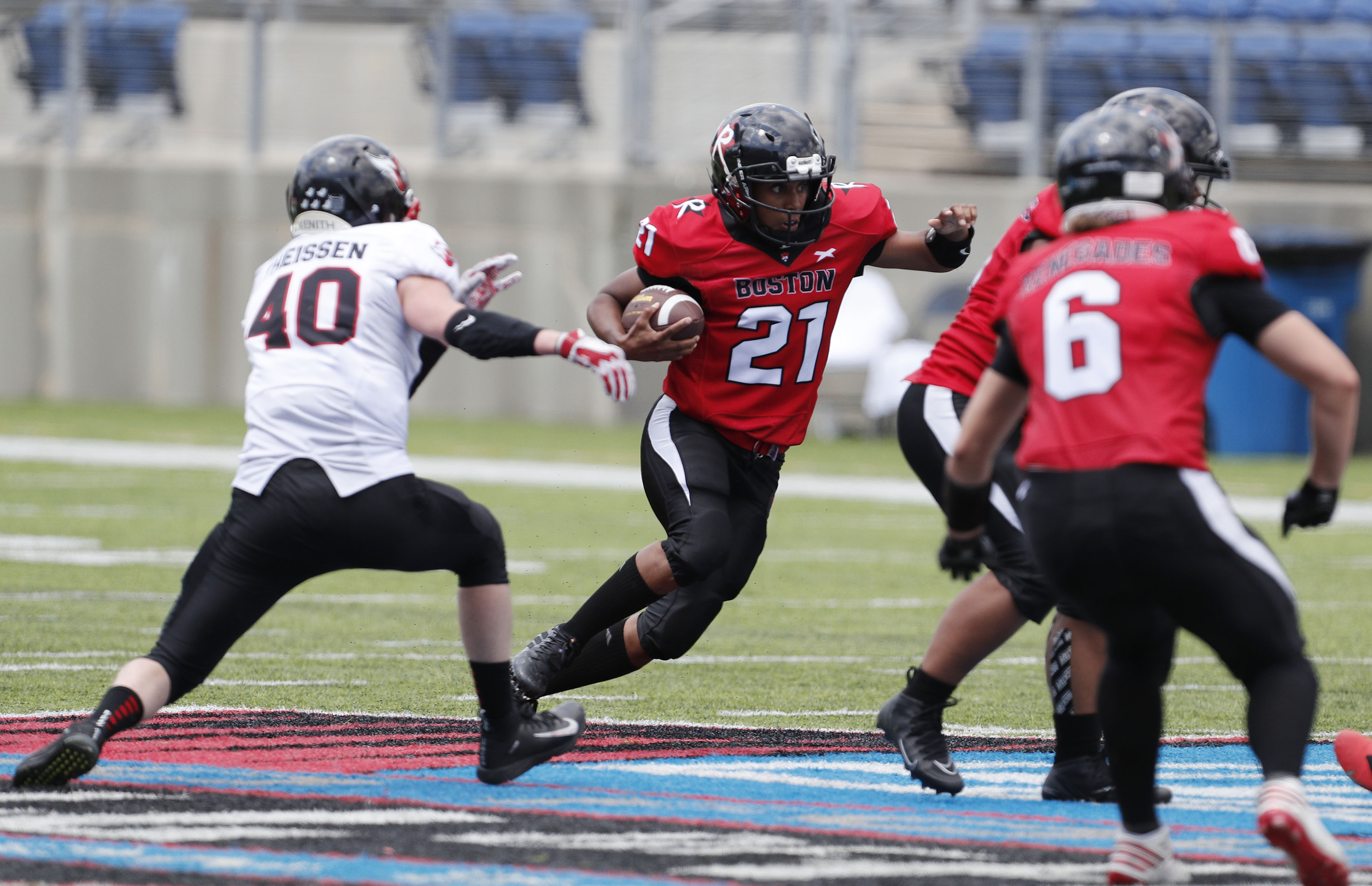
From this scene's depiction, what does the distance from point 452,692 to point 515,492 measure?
293 inches

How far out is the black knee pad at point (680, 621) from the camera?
5.52m

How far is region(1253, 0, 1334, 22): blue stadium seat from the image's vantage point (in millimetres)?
20516

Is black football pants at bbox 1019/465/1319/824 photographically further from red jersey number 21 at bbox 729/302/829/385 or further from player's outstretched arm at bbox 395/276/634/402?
red jersey number 21 at bbox 729/302/829/385

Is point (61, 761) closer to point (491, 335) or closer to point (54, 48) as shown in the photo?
point (491, 335)

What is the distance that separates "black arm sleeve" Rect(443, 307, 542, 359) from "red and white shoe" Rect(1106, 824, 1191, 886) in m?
1.69

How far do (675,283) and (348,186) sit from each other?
1.19m

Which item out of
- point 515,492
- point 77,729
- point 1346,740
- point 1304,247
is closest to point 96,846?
point 77,729

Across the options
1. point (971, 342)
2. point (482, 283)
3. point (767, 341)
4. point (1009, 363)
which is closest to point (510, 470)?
point (767, 341)

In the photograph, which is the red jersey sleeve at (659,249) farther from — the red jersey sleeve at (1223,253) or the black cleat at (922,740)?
the red jersey sleeve at (1223,253)

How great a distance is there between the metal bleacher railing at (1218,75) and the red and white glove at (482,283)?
15415 millimetres

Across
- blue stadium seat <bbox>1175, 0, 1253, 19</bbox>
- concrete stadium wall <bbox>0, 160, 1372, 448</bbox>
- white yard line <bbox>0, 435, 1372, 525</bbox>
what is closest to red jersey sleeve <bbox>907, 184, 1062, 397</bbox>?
white yard line <bbox>0, 435, 1372, 525</bbox>

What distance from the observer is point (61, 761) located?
4.40 m

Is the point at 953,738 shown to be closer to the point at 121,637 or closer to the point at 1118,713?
the point at 1118,713

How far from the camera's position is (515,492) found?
45.2 feet
